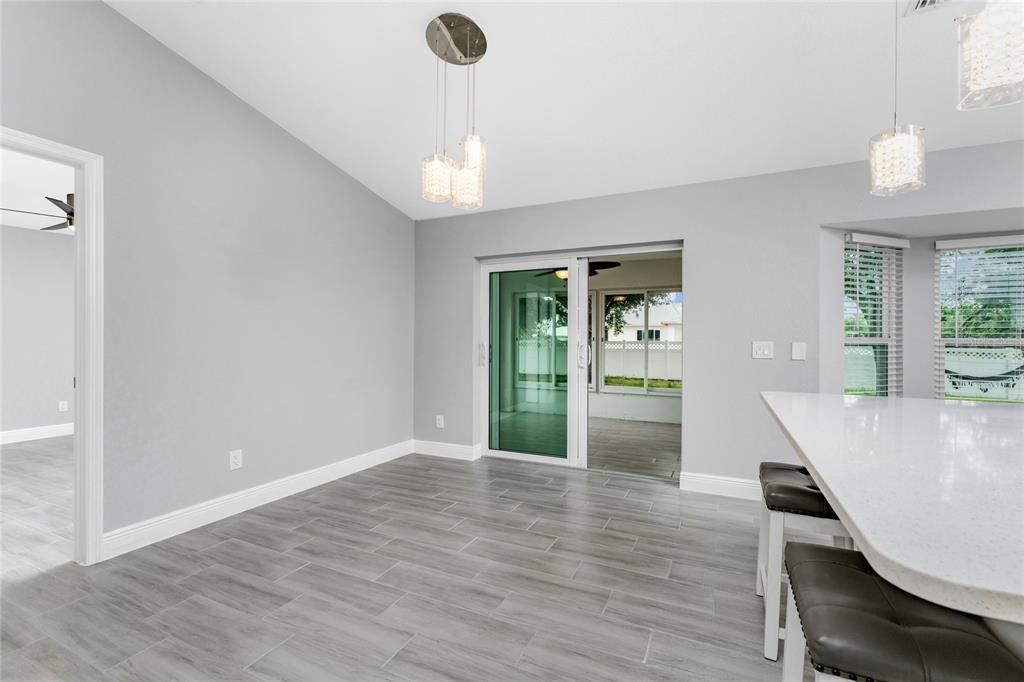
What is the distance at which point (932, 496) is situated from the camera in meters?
0.77

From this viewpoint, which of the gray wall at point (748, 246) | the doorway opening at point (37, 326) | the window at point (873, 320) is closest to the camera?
the gray wall at point (748, 246)

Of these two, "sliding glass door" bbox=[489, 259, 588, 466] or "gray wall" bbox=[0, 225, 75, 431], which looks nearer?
"sliding glass door" bbox=[489, 259, 588, 466]

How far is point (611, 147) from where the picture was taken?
323 cm

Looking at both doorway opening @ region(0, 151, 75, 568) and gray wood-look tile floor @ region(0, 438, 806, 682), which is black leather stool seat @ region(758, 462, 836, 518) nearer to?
gray wood-look tile floor @ region(0, 438, 806, 682)

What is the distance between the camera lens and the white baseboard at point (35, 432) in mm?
5061

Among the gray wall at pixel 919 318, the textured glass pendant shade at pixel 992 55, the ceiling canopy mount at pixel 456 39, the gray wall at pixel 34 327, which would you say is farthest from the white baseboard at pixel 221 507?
the gray wall at pixel 919 318

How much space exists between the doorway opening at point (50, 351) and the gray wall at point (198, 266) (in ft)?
0.24

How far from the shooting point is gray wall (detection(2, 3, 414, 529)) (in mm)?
2352

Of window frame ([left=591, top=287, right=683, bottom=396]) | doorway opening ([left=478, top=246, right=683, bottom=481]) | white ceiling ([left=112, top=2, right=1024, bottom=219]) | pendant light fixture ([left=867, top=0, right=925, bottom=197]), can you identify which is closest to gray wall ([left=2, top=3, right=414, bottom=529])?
white ceiling ([left=112, top=2, right=1024, bottom=219])

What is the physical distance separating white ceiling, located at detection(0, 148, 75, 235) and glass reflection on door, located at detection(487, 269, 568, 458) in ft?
12.2

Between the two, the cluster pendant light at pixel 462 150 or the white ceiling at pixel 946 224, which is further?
the white ceiling at pixel 946 224

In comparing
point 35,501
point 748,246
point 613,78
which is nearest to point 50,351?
point 35,501

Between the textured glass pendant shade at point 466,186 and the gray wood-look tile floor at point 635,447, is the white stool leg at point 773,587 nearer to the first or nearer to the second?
the textured glass pendant shade at point 466,186

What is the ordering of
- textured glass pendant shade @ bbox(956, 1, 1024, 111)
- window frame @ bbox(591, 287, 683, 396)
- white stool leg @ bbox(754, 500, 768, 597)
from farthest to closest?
window frame @ bbox(591, 287, 683, 396), white stool leg @ bbox(754, 500, 768, 597), textured glass pendant shade @ bbox(956, 1, 1024, 111)
